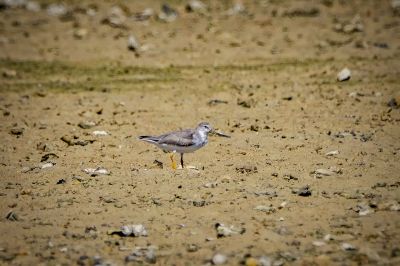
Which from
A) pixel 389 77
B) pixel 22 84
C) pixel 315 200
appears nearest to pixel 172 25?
pixel 22 84

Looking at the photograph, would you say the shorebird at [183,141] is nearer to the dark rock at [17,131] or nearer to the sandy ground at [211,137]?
the sandy ground at [211,137]

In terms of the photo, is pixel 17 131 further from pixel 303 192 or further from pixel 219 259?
pixel 219 259

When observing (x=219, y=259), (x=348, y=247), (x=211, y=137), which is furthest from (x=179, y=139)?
(x=348, y=247)

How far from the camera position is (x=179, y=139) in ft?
29.6

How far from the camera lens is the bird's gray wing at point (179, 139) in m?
9.01

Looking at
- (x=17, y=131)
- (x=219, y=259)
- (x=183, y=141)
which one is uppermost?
(x=183, y=141)

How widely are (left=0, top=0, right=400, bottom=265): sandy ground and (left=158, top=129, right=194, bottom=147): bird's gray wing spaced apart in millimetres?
358

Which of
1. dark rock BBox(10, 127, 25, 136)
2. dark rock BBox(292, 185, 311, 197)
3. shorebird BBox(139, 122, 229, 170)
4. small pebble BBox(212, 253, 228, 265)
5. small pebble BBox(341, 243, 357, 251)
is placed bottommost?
small pebble BBox(212, 253, 228, 265)

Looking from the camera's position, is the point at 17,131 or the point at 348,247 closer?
the point at 348,247

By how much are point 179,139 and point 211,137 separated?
1699 mm

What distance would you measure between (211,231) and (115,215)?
1192 mm

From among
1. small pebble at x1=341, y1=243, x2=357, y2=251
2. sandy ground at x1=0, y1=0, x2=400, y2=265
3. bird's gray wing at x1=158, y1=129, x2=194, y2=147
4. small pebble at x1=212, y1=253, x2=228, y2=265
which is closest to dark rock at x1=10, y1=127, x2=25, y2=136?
sandy ground at x1=0, y1=0, x2=400, y2=265

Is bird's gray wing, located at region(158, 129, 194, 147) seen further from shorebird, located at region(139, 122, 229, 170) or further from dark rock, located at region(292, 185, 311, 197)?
dark rock, located at region(292, 185, 311, 197)

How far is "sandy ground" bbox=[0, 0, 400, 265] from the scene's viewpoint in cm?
706
